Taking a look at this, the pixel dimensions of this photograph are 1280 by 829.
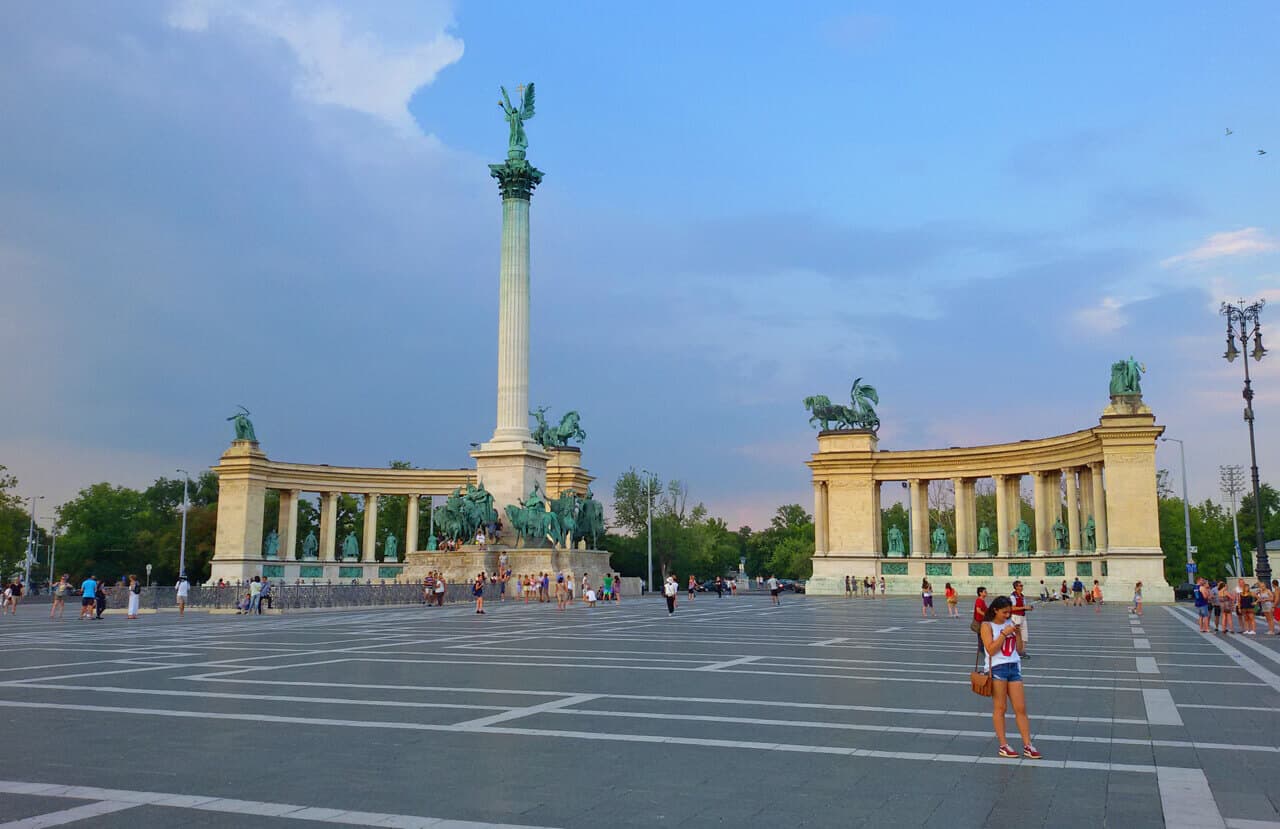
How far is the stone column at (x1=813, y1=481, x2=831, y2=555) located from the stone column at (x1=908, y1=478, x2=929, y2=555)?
21.3 ft

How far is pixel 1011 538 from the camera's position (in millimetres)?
71438

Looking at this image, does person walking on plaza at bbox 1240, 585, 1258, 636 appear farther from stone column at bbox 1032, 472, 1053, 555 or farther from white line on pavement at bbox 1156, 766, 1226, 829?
stone column at bbox 1032, 472, 1053, 555

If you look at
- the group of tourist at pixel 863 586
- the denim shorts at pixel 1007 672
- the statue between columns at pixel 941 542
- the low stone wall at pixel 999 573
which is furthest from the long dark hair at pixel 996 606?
the statue between columns at pixel 941 542

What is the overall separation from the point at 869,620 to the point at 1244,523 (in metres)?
92.1

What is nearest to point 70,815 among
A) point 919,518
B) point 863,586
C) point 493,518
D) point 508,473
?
point 493,518

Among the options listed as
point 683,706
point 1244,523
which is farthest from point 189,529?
point 1244,523

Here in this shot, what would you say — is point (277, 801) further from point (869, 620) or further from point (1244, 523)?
point (1244, 523)

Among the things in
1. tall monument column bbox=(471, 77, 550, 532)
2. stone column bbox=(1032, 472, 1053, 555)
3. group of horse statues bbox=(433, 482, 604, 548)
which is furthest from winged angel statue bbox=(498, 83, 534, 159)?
stone column bbox=(1032, 472, 1053, 555)

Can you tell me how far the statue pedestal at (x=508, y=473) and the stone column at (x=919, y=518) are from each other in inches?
1231

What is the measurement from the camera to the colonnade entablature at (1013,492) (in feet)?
188

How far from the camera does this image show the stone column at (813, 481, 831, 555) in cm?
7675

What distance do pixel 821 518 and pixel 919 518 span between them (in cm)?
741

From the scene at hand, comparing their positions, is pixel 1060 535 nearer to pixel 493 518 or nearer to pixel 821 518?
pixel 821 518

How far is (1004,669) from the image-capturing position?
33.9ft
